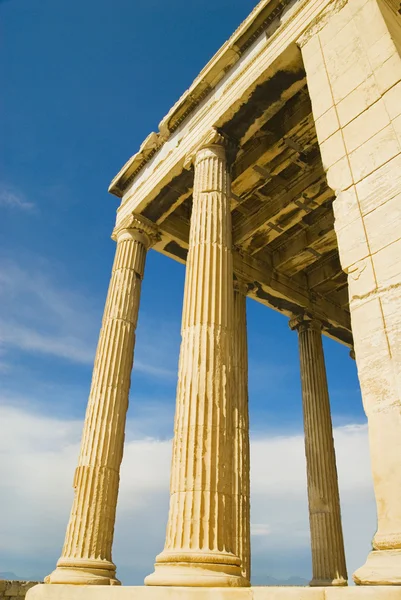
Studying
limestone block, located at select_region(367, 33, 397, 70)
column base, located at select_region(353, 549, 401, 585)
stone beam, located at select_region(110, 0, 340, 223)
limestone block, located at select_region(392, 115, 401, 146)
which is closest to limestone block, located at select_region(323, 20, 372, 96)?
limestone block, located at select_region(367, 33, 397, 70)

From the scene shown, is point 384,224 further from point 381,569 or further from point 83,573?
point 83,573

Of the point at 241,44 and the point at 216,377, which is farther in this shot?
the point at 241,44

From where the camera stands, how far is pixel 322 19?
12922 mm

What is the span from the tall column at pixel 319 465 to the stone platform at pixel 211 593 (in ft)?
40.0

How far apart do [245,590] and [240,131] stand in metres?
15.2

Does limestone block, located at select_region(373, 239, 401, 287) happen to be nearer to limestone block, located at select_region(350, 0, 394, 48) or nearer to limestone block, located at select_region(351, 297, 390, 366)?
limestone block, located at select_region(351, 297, 390, 366)

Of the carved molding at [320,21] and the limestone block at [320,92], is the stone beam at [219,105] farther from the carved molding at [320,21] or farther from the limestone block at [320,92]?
the limestone block at [320,92]

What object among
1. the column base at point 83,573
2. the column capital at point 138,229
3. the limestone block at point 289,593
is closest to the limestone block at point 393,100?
the limestone block at point 289,593

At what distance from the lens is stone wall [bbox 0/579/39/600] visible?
18609 millimetres

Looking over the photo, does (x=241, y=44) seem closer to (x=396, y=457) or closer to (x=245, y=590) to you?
(x=396, y=457)

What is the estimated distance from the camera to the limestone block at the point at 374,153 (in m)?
8.73

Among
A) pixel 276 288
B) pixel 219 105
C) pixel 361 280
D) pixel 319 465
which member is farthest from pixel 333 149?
pixel 319 465

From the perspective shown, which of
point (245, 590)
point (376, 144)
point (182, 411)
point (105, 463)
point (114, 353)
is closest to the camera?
point (245, 590)

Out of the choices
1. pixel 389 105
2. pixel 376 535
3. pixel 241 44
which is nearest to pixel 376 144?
pixel 389 105
